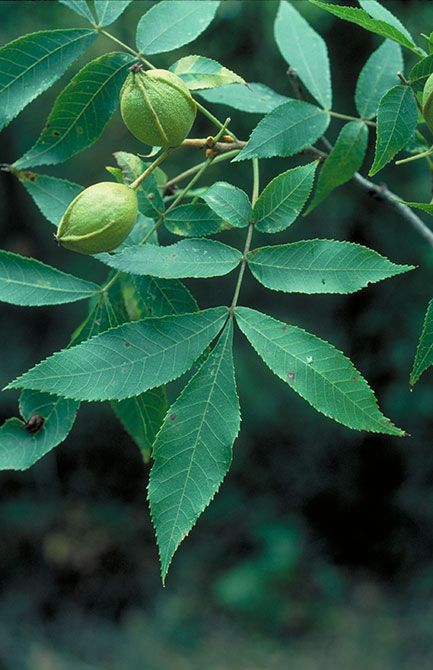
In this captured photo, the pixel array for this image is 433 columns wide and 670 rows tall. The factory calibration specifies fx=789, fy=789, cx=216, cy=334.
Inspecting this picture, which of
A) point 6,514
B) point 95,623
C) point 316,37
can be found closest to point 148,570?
point 95,623

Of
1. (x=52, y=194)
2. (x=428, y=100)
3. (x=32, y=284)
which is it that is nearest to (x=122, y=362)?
(x=32, y=284)

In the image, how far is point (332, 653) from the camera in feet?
15.1

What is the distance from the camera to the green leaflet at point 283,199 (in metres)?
1.30

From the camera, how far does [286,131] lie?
1.40 meters

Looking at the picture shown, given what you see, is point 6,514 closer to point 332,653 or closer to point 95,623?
point 95,623

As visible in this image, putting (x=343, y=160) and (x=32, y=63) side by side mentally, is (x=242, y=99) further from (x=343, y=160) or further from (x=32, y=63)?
(x=32, y=63)

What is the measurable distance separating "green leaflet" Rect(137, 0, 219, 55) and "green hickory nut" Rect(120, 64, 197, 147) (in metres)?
0.22

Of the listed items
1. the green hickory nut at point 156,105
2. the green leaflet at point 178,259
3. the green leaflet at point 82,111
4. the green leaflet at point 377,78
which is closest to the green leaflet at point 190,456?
the green leaflet at point 178,259

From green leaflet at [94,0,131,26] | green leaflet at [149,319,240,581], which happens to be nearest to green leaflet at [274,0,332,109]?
green leaflet at [94,0,131,26]

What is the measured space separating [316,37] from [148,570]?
4.12 m

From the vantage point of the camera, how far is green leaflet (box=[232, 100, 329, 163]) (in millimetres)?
1344

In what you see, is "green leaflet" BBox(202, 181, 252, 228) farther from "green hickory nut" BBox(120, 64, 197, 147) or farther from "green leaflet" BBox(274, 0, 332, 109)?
"green leaflet" BBox(274, 0, 332, 109)

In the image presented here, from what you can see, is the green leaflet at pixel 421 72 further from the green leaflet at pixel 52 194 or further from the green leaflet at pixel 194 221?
the green leaflet at pixel 52 194

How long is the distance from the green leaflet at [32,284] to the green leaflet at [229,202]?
32cm
